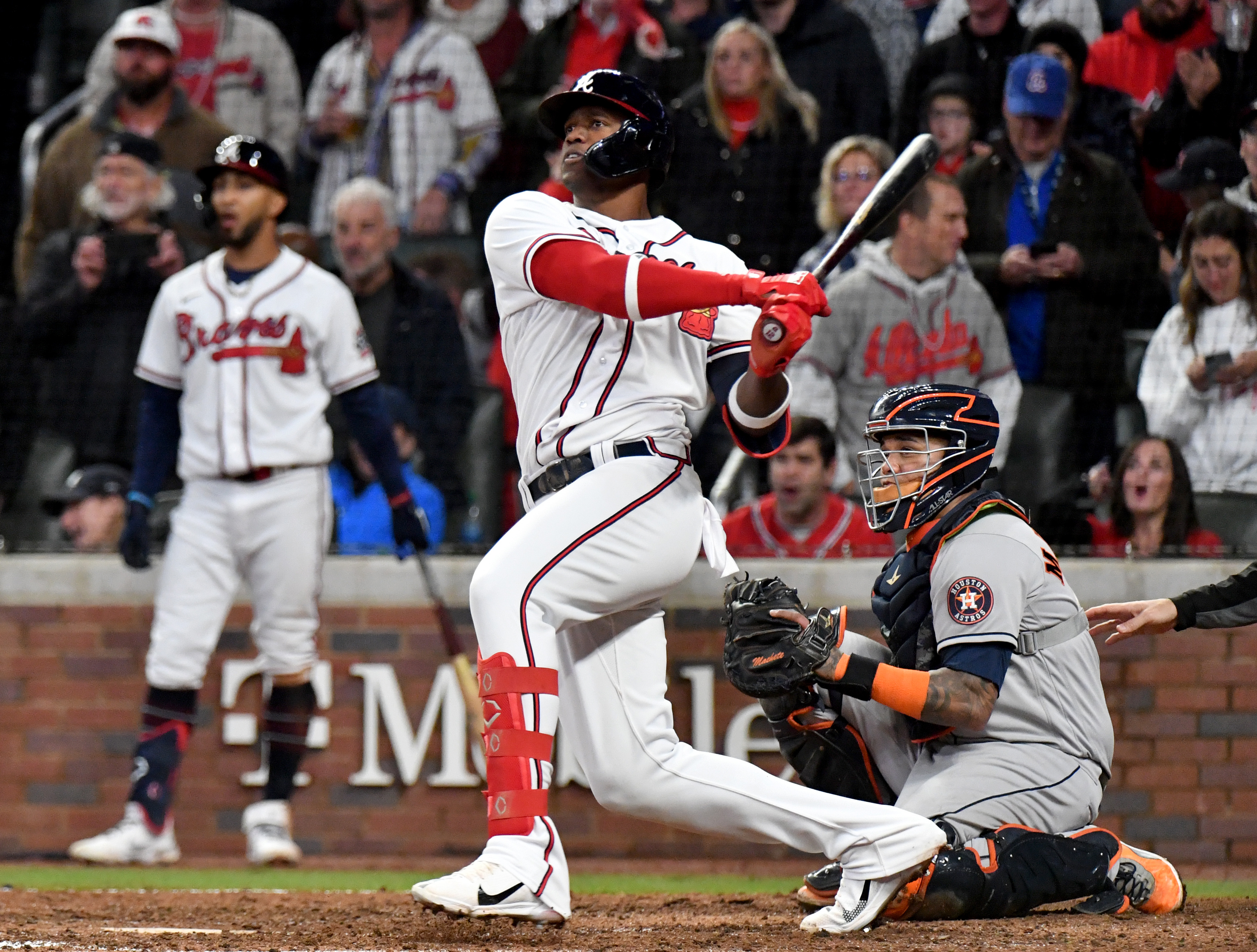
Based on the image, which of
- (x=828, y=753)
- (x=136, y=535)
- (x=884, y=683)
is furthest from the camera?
(x=136, y=535)

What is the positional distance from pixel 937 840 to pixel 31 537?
407 cm

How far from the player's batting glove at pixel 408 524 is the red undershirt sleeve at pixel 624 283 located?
214 cm

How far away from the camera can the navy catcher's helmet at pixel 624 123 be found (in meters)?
3.09

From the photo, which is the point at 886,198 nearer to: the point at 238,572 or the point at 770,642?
the point at 770,642

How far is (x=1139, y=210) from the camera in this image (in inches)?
216

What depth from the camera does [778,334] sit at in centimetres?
276

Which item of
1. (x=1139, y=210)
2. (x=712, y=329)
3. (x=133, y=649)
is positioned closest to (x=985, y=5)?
(x=1139, y=210)

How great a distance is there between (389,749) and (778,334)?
10.0ft

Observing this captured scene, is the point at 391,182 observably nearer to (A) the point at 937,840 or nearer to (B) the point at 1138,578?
(B) the point at 1138,578

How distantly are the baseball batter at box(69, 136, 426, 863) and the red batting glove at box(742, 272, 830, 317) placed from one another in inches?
95.2

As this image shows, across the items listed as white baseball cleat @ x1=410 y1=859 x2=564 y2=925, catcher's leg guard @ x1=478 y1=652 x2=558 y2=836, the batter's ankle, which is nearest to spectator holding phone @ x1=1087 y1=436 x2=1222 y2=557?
the batter's ankle

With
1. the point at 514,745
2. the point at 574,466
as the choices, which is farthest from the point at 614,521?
the point at 514,745

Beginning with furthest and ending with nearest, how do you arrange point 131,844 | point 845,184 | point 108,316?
point 108,316 < point 845,184 < point 131,844

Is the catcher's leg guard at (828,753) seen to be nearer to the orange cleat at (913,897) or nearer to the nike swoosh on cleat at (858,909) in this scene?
the orange cleat at (913,897)
